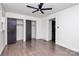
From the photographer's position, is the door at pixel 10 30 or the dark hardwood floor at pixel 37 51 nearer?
the dark hardwood floor at pixel 37 51

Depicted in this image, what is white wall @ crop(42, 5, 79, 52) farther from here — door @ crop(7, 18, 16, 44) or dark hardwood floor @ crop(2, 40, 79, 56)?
door @ crop(7, 18, 16, 44)

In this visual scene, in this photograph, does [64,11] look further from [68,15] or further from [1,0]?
[1,0]

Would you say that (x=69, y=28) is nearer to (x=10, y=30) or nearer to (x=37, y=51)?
(x=37, y=51)

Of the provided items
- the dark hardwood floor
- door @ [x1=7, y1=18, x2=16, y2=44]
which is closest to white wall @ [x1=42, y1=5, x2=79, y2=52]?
the dark hardwood floor

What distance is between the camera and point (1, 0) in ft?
2.88

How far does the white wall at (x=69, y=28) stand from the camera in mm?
3530

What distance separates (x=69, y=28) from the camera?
12.9 ft

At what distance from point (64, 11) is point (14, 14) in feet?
12.6

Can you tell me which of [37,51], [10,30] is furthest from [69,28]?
[10,30]

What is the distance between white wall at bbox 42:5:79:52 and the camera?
3530 mm

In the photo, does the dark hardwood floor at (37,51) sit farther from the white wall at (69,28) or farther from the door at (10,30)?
the door at (10,30)

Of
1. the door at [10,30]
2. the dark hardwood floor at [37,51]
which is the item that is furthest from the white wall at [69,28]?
the door at [10,30]

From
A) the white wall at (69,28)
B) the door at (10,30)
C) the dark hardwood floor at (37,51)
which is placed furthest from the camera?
the door at (10,30)

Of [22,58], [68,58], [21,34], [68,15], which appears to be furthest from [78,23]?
[21,34]
